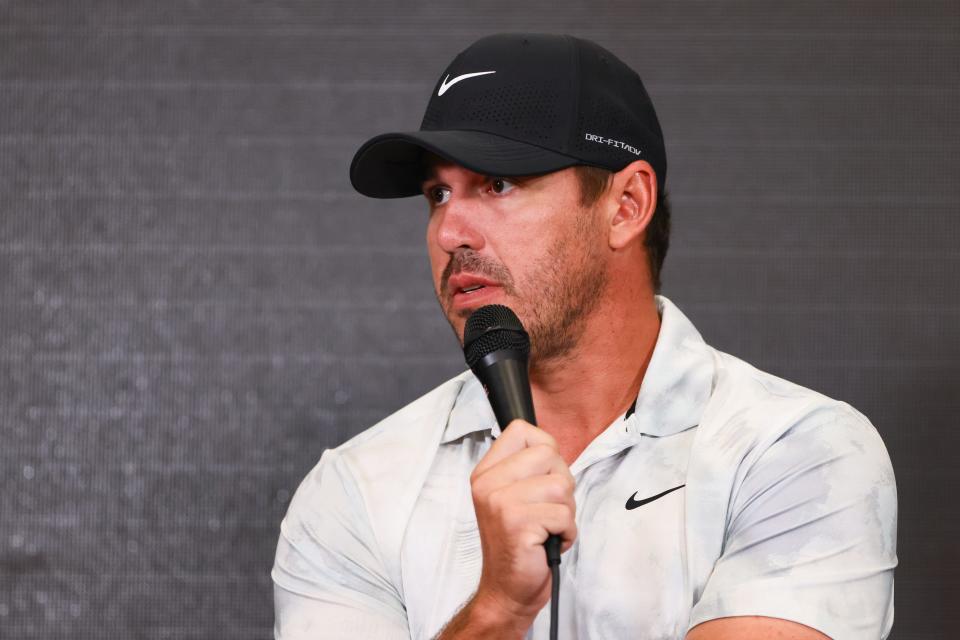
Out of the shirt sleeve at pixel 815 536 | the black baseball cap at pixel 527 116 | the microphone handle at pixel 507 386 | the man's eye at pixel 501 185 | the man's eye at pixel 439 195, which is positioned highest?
the black baseball cap at pixel 527 116

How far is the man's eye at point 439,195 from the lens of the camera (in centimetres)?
137

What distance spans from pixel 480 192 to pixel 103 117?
79 cm

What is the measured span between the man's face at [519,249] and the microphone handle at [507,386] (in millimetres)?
289

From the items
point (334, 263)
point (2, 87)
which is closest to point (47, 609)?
point (334, 263)

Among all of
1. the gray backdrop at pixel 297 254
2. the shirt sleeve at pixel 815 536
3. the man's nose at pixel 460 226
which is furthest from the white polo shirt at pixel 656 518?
the gray backdrop at pixel 297 254

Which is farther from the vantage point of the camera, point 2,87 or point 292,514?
point 2,87

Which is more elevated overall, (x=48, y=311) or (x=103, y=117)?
(x=103, y=117)

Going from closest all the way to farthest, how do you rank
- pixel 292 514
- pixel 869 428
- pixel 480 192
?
pixel 869 428 < pixel 480 192 < pixel 292 514

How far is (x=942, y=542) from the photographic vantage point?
5.65 feet

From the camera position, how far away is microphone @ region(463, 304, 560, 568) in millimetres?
951

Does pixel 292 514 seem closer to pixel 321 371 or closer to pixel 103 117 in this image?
pixel 321 371

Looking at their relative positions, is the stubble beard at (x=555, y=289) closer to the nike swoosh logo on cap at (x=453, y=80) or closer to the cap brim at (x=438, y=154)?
the cap brim at (x=438, y=154)

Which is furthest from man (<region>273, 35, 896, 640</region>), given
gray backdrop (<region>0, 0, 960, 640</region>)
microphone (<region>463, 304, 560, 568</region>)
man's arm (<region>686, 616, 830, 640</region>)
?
gray backdrop (<region>0, 0, 960, 640</region>)

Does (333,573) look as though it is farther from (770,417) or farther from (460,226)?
(770,417)
